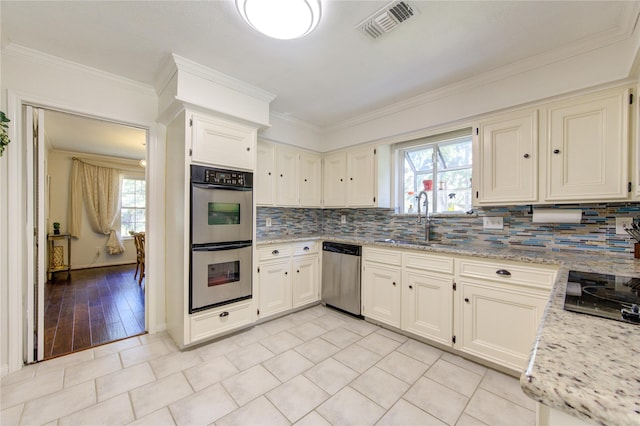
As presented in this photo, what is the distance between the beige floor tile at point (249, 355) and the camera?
7.11 feet

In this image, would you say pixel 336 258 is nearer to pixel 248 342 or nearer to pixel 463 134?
pixel 248 342

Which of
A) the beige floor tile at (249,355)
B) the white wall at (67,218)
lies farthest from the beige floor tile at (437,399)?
the white wall at (67,218)

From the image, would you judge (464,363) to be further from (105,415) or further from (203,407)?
(105,415)

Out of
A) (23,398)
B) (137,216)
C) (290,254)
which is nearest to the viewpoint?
(23,398)

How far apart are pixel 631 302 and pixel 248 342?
256 centimetres

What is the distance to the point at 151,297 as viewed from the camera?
8.80ft

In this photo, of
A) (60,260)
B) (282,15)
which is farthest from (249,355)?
(60,260)

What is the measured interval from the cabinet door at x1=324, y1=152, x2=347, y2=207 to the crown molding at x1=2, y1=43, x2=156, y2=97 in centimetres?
221

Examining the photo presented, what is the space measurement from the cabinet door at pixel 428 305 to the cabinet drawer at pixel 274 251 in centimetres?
135

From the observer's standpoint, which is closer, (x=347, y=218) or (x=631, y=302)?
(x=631, y=302)

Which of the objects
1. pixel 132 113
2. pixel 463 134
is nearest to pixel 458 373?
pixel 463 134

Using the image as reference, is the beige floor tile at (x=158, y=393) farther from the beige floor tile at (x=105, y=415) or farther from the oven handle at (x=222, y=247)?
the oven handle at (x=222, y=247)

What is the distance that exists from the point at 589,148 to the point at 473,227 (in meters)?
1.05

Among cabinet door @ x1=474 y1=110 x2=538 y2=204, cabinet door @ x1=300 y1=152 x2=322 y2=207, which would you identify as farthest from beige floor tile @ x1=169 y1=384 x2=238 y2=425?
cabinet door @ x1=474 y1=110 x2=538 y2=204
